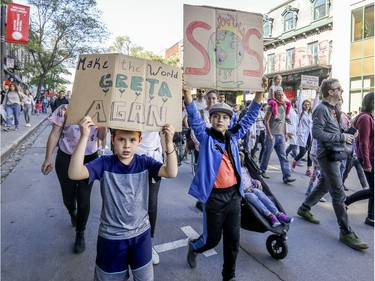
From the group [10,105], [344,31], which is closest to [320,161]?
[10,105]

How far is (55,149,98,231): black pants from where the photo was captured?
123 inches

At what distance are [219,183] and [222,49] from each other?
122 centimetres

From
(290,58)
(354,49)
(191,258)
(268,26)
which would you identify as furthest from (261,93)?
(268,26)

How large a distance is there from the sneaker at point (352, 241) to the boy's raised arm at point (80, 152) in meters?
3.16

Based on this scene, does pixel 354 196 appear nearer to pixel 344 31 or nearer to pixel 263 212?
pixel 263 212

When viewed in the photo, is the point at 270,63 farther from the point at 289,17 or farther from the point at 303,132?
the point at 303,132

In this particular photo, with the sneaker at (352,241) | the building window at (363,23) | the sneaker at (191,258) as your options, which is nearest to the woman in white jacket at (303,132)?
the sneaker at (352,241)

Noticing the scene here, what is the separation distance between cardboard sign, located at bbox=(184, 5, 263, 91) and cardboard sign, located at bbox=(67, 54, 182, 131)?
0.54 m

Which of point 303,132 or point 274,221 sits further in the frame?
point 303,132

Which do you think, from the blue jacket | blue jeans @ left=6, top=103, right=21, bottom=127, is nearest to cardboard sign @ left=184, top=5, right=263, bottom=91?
the blue jacket

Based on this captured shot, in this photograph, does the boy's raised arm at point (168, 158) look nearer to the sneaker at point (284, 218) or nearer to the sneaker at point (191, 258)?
the sneaker at point (191, 258)

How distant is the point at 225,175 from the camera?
259 cm

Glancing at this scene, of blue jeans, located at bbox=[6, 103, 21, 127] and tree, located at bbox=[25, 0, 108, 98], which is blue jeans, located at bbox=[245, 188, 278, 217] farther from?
tree, located at bbox=[25, 0, 108, 98]

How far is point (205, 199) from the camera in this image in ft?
8.30
